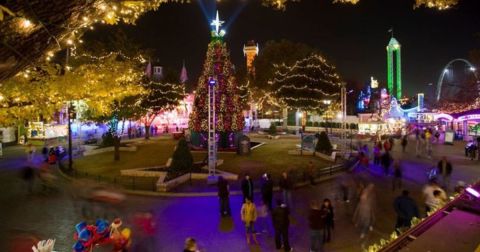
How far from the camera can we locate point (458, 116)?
3922 centimetres

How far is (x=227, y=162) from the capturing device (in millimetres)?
24469

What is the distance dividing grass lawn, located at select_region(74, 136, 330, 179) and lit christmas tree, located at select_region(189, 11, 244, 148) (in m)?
2.05

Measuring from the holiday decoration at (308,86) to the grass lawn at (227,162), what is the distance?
13.4m

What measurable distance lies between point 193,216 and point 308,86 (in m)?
32.2

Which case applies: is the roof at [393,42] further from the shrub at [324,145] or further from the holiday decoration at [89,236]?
the holiday decoration at [89,236]

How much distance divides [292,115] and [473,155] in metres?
45.6

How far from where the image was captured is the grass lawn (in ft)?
71.5

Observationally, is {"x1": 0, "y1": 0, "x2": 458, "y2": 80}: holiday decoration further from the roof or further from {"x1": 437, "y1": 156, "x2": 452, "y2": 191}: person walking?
the roof

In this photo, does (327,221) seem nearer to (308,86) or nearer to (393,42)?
(308,86)

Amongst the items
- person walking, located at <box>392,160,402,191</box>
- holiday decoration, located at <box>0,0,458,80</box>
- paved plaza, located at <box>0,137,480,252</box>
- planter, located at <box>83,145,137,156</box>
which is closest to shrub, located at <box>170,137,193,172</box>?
paved plaza, located at <box>0,137,480,252</box>

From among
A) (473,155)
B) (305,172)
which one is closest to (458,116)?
(473,155)

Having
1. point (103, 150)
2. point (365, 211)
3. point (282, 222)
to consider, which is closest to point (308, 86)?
point (103, 150)

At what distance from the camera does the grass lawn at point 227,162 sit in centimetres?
2178

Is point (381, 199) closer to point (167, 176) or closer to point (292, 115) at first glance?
point (167, 176)
